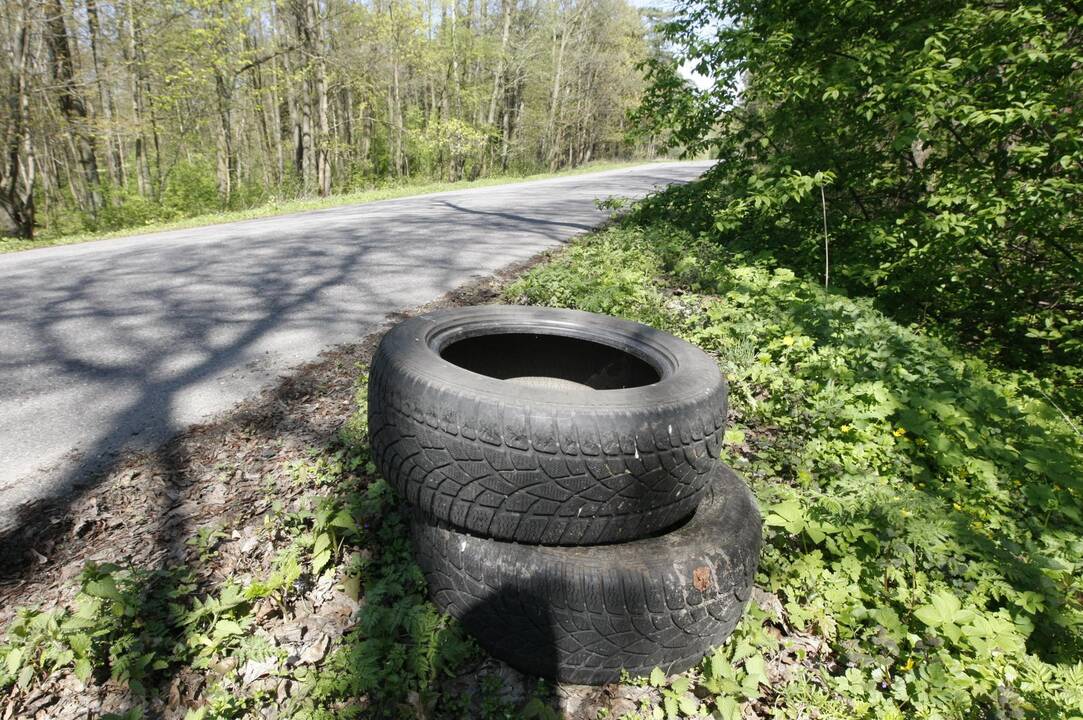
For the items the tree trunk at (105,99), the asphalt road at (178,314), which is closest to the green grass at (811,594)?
the asphalt road at (178,314)

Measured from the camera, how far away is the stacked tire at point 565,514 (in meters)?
1.77

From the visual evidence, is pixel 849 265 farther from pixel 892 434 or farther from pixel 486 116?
pixel 486 116

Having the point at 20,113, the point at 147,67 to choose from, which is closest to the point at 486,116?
the point at 147,67

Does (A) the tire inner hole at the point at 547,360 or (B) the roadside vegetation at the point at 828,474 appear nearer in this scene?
(B) the roadside vegetation at the point at 828,474

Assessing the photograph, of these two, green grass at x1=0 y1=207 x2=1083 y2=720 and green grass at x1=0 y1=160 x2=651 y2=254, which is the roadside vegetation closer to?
green grass at x1=0 y1=207 x2=1083 y2=720

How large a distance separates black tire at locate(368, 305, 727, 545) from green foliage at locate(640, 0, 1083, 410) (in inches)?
165

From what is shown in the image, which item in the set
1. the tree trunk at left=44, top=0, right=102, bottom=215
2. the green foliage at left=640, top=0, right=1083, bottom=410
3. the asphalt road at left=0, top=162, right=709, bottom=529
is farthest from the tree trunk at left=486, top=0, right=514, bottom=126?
the green foliage at left=640, top=0, right=1083, bottom=410

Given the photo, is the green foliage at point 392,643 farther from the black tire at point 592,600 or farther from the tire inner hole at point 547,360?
the tire inner hole at point 547,360

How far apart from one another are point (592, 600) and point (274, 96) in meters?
29.7

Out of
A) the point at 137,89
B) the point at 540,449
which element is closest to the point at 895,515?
the point at 540,449

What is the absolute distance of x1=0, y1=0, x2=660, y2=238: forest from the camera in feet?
43.2

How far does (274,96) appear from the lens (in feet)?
82.6

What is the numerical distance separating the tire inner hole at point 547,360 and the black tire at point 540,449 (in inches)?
28.4

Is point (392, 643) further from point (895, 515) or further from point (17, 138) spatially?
point (17, 138)
